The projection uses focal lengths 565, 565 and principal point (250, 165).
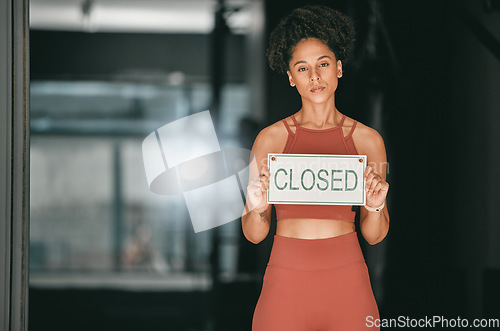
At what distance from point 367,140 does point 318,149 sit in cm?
21

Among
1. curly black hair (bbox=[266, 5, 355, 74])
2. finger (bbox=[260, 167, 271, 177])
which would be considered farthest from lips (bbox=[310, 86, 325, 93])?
finger (bbox=[260, 167, 271, 177])

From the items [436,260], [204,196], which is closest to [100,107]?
[204,196]

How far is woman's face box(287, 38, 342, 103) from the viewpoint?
2.04 metres

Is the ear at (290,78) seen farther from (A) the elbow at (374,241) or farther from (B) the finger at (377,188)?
(A) the elbow at (374,241)

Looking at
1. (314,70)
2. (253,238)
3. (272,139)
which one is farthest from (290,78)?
(253,238)

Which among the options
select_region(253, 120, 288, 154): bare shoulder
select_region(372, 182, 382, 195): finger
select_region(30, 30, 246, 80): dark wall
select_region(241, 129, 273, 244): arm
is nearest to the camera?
select_region(372, 182, 382, 195): finger

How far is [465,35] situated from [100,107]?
1486 millimetres

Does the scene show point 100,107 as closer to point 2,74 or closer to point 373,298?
point 2,74

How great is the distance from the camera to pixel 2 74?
2234 mm

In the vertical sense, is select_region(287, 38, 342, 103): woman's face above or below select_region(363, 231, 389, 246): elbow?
above

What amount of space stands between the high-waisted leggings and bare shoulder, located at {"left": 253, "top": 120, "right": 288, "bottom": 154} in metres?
0.36

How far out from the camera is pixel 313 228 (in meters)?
1.99

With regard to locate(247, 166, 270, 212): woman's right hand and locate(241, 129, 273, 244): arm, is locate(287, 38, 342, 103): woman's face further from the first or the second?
locate(247, 166, 270, 212): woman's right hand

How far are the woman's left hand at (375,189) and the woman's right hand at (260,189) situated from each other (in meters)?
0.35
